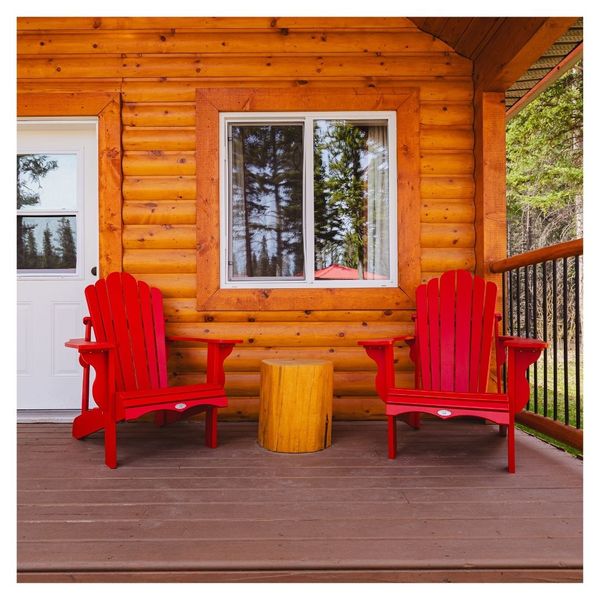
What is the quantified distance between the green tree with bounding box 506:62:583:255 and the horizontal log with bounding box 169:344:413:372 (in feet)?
26.1

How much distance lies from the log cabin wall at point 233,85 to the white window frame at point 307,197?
0.19 metres

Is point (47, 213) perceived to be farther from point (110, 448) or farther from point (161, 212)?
point (110, 448)

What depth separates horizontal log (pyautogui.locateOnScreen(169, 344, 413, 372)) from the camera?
3.29 m

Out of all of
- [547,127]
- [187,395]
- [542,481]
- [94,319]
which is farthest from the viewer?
[547,127]

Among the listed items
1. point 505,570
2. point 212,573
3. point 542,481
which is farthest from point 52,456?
point 542,481

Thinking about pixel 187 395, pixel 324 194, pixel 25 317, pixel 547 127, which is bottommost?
pixel 187 395

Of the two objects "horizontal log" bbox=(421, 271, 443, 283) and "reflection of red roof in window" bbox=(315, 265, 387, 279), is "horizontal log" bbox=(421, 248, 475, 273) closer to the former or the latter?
"horizontal log" bbox=(421, 271, 443, 283)

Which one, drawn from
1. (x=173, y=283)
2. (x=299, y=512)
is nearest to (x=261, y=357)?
(x=173, y=283)

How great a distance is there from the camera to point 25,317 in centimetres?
342

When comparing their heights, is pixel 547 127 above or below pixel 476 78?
above

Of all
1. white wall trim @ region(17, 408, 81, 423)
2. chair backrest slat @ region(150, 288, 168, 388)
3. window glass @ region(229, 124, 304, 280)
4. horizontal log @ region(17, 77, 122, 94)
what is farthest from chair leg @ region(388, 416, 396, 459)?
horizontal log @ region(17, 77, 122, 94)

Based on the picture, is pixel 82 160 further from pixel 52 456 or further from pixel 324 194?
pixel 52 456

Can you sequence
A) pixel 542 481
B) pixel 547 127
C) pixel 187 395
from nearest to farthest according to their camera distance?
pixel 542 481
pixel 187 395
pixel 547 127

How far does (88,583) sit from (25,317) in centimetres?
256
